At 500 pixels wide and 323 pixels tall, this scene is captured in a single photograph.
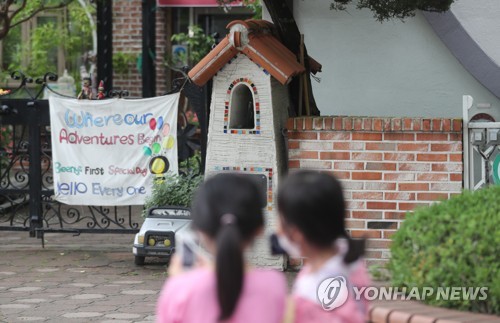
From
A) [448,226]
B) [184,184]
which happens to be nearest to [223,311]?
[448,226]

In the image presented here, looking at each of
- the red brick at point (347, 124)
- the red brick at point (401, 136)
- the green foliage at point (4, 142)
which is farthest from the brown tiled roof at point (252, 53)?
the green foliage at point (4, 142)

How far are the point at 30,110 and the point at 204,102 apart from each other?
69.1 inches

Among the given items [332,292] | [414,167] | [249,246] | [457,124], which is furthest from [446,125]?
[249,246]

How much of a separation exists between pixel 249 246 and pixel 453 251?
1.65 meters

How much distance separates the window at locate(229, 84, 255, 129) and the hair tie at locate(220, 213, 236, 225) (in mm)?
5534

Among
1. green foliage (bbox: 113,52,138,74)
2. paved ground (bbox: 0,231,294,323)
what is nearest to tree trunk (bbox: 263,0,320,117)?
paved ground (bbox: 0,231,294,323)

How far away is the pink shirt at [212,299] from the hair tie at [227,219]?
15 centimetres

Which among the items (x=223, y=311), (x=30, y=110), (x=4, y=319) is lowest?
(x=4, y=319)

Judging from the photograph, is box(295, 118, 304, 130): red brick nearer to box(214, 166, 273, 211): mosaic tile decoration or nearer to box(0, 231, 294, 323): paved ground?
box(214, 166, 273, 211): mosaic tile decoration

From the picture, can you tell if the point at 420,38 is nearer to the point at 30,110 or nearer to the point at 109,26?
the point at 30,110

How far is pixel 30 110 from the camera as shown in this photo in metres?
10.0

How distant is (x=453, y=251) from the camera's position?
4469 millimetres

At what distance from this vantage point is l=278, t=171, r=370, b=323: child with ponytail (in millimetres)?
3133

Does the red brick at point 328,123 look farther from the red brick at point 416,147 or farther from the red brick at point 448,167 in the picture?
the red brick at point 448,167
